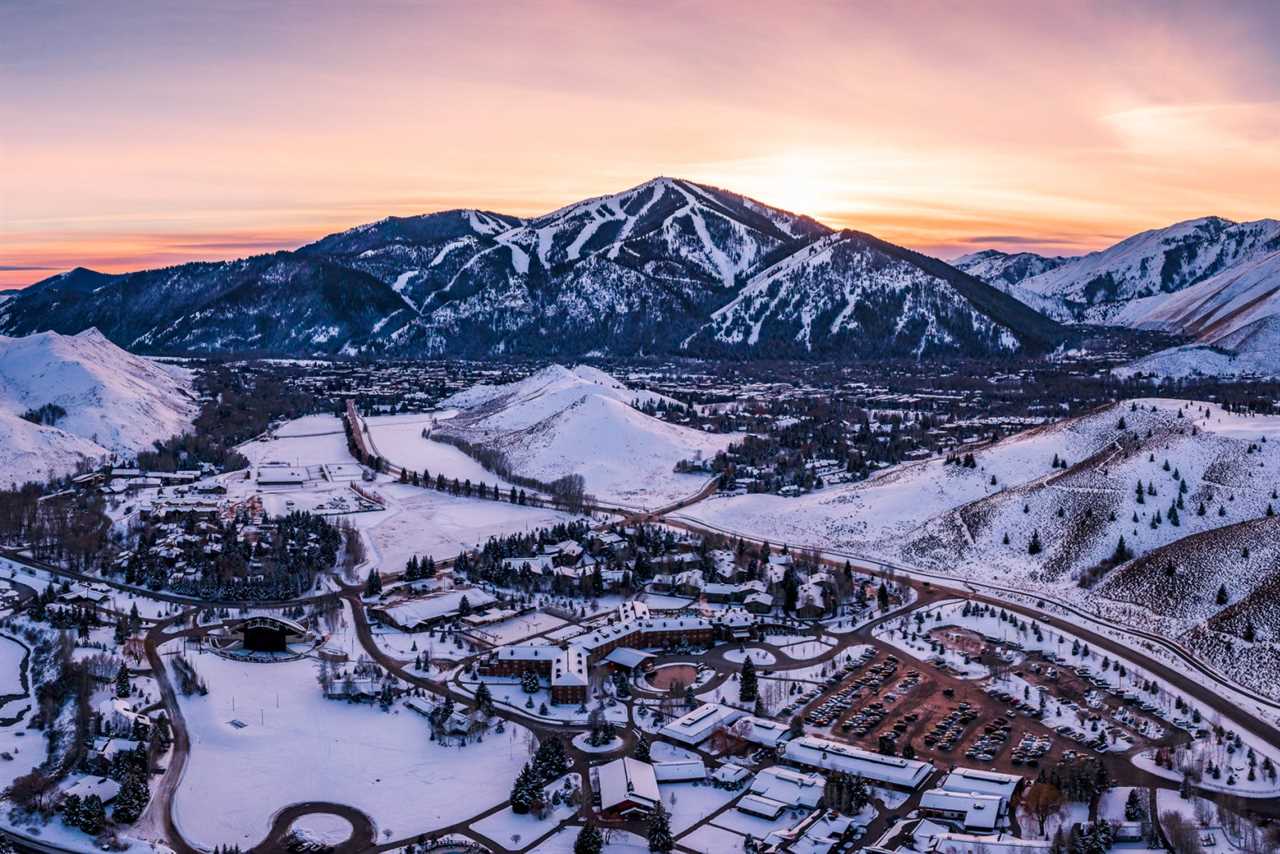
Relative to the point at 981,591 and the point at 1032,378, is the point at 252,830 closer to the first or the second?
the point at 981,591

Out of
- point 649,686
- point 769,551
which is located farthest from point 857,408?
point 649,686

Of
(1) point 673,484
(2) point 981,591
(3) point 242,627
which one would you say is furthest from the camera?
(1) point 673,484

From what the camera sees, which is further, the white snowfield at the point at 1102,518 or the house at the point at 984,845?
the white snowfield at the point at 1102,518

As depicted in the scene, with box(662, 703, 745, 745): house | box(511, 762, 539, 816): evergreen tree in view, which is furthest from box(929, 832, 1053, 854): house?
box(511, 762, 539, 816): evergreen tree

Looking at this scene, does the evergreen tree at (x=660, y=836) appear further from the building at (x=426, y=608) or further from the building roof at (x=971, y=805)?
the building at (x=426, y=608)

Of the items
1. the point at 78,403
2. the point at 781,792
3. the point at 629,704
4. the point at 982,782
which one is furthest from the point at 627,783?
the point at 78,403

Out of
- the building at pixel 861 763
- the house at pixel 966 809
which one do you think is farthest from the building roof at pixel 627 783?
the house at pixel 966 809
